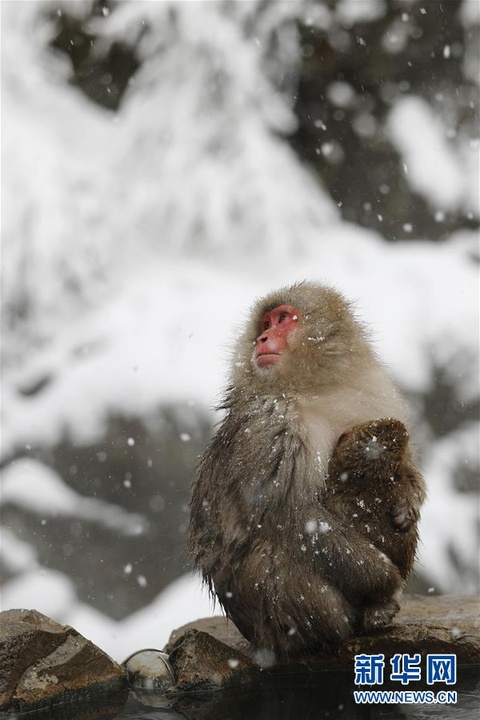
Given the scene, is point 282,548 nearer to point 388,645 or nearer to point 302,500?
point 302,500

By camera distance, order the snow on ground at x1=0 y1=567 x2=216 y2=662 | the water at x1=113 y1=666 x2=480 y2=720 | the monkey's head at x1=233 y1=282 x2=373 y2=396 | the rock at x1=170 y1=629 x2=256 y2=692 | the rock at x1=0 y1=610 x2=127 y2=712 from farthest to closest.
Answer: the snow on ground at x1=0 y1=567 x2=216 y2=662 < the monkey's head at x1=233 y1=282 x2=373 y2=396 < the rock at x1=170 y1=629 x2=256 y2=692 < the rock at x1=0 y1=610 x2=127 y2=712 < the water at x1=113 y1=666 x2=480 y2=720

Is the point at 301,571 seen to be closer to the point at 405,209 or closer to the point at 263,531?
the point at 263,531

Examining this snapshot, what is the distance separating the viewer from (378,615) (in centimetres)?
275

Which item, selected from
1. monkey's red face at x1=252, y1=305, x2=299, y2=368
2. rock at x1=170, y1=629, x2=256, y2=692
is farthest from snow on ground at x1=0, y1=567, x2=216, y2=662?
monkey's red face at x1=252, y1=305, x2=299, y2=368

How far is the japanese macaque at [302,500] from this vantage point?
8.43 ft

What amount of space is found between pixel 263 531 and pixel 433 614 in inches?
36.8

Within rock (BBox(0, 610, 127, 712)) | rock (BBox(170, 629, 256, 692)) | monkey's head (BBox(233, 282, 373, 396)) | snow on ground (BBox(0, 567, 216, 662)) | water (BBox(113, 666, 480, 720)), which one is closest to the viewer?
water (BBox(113, 666, 480, 720))

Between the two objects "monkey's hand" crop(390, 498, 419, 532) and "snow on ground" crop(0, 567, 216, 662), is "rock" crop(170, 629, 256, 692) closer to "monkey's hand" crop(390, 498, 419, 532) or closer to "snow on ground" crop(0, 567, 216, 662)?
"monkey's hand" crop(390, 498, 419, 532)

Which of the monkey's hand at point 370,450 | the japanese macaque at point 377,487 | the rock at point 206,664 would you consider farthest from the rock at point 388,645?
the monkey's hand at point 370,450

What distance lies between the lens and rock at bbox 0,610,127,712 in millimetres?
2502

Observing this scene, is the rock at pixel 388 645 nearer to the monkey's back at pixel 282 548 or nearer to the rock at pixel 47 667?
the monkey's back at pixel 282 548

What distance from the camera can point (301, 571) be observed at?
8.44ft

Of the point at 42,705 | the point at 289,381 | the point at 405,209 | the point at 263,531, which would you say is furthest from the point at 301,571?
the point at 405,209

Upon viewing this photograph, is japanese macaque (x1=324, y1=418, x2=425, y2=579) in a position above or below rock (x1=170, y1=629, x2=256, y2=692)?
above
